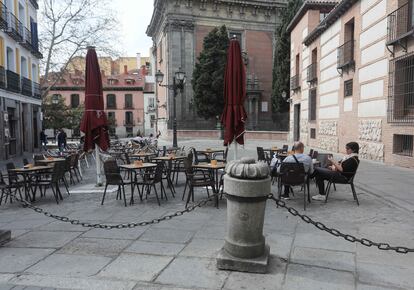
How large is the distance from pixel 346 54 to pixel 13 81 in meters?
17.4

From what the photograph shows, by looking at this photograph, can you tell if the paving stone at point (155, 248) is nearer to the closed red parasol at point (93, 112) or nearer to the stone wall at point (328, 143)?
the closed red parasol at point (93, 112)

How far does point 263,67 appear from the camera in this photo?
40.2 meters

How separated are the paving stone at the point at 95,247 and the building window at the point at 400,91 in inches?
407

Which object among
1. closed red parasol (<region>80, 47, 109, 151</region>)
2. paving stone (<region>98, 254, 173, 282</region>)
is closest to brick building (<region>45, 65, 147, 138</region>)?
closed red parasol (<region>80, 47, 109, 151</region>)

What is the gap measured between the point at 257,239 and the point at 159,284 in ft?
3.88

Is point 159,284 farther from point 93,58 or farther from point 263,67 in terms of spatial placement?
point 263,67

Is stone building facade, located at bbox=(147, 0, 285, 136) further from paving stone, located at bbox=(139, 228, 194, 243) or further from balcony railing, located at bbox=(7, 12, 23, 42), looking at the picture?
paving stone, located at bbox=(139, 228, 194, 243)

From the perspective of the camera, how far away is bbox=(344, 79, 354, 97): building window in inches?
633

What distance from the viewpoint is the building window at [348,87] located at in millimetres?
16078

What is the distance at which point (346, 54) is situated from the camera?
53.0 ft

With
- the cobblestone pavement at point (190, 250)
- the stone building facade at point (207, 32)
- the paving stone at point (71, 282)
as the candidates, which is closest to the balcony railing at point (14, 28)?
the cobblestone pavement at point (190, 250)

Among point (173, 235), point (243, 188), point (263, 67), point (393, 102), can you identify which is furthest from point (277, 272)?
point (263, 67)

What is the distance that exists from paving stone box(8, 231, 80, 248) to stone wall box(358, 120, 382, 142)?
11442 millimetres

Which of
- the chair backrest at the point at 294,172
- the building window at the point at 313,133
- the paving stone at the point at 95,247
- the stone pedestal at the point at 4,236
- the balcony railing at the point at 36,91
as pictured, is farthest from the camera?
the balcony railing at the point at 36,91
